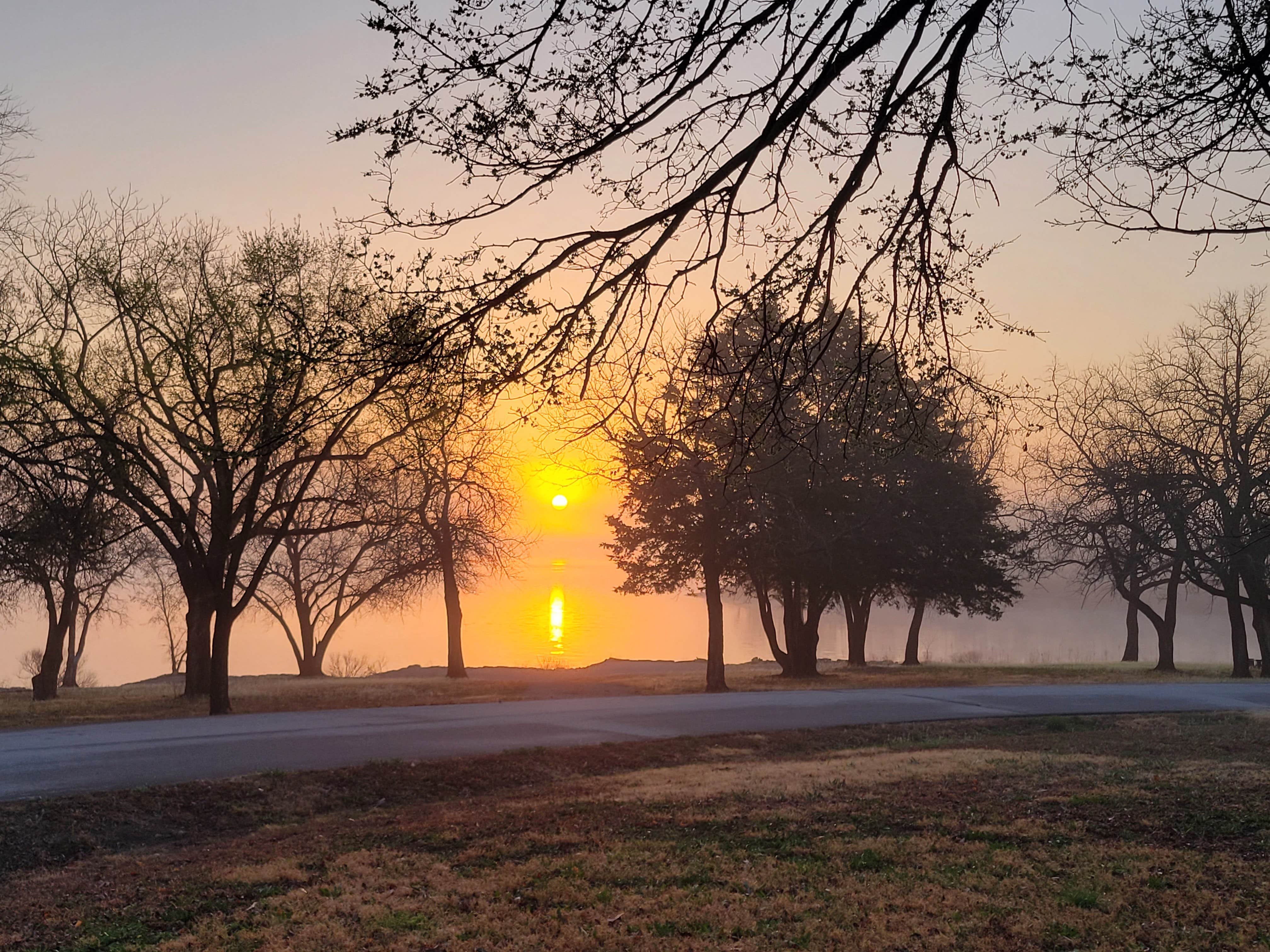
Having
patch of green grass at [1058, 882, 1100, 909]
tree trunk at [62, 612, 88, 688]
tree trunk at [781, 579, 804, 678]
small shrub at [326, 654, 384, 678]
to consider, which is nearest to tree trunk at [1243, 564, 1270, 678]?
tree trunk at [781, 579, 804, 678]

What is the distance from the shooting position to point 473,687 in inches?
977

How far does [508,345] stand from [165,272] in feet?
55.6

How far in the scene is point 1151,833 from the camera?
27.6ft

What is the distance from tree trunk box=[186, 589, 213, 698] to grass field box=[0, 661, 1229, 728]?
528mm

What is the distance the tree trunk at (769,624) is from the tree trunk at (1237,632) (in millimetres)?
13345

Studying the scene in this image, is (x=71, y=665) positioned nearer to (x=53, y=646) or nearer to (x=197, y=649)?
(x=53, y=646)

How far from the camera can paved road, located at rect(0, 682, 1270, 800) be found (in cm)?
1147

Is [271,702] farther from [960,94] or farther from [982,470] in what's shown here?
[982,470]

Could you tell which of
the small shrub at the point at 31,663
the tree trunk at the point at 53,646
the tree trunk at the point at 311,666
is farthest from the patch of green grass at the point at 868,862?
the small shrub at the point at 31,663

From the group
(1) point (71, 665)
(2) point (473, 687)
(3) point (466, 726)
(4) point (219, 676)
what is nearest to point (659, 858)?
(3) point (466, 726)

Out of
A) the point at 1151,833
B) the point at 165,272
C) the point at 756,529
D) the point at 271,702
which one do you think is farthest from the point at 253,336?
the point at 1151,833

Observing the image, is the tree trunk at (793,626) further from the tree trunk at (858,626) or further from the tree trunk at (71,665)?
the tree trunk at (71,665)

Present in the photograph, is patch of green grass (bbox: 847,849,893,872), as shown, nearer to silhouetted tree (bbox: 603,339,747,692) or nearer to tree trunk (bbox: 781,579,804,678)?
silhouetted tree (bbox: 603,339,747,692)

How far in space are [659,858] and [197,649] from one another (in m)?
18.5
